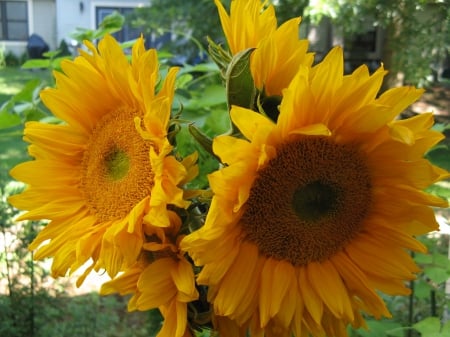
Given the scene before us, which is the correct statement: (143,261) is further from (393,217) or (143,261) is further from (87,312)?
(87,312)

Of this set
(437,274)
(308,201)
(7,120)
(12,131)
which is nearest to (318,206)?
(308,201)

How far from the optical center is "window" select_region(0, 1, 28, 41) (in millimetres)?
16969

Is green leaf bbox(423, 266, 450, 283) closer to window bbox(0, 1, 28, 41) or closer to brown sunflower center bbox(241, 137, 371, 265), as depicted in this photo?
brown sunflower center bbox(241, 137, 371, 265)

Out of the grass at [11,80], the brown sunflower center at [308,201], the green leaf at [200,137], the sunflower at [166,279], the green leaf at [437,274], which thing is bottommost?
the grass at [11,80]

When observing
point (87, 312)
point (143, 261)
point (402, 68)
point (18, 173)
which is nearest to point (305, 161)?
point (143, 261)

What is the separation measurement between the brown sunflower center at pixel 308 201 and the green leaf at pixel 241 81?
0.20 ft

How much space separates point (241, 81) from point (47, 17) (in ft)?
56.6

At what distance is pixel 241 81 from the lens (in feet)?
1.81

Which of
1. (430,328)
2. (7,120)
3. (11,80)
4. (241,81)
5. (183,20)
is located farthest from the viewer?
(11,80)

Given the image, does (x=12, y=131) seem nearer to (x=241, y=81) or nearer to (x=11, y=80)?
(x=241, y=81)

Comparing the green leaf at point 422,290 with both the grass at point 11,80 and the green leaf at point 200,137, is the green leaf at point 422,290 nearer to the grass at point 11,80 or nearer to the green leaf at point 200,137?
the green leaf at point 200,137

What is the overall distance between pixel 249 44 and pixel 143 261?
22 centimetres

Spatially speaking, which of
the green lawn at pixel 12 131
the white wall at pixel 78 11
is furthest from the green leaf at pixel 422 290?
the white wall at pixel 78 11

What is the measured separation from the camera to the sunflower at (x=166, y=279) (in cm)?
56
